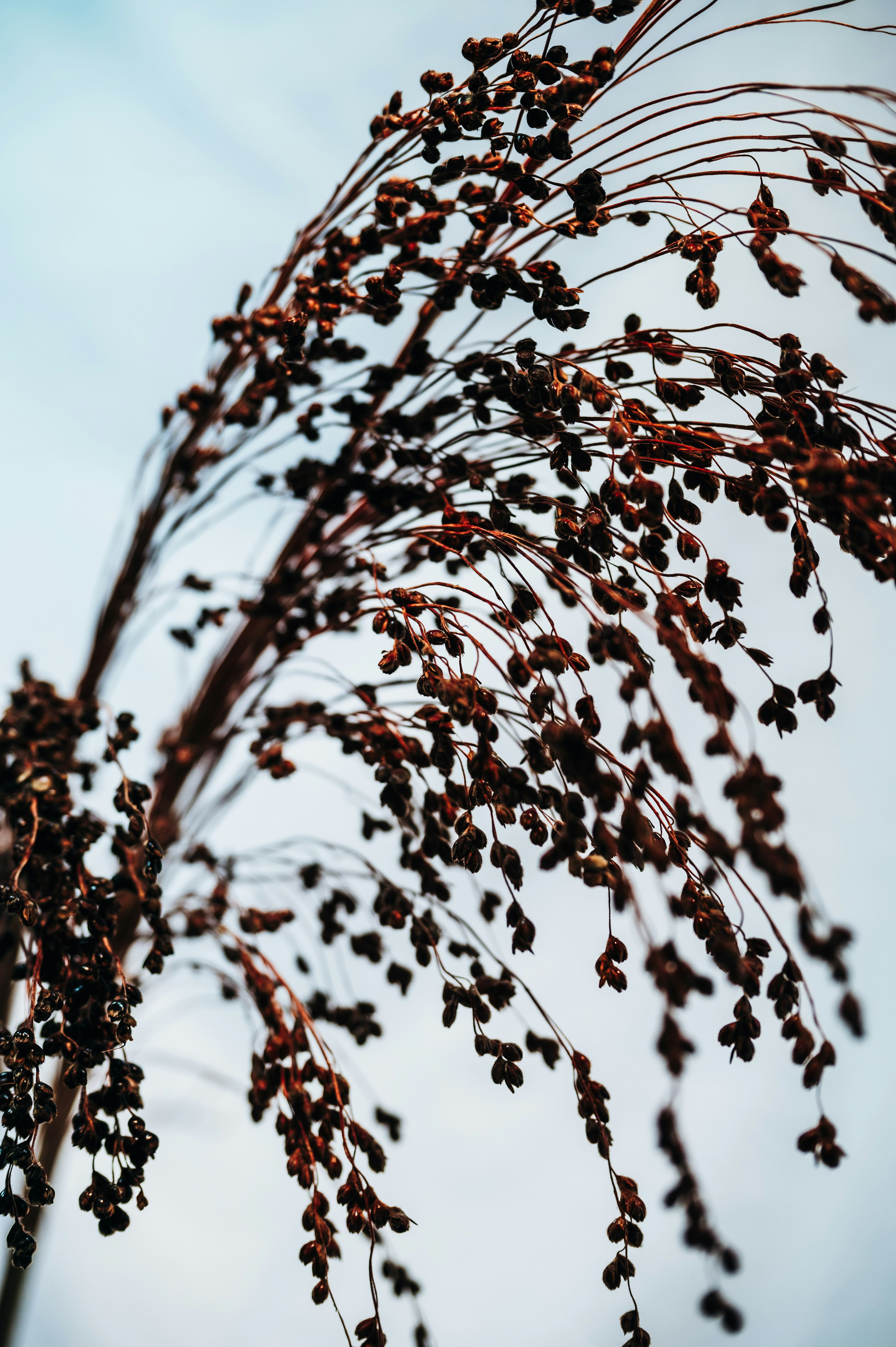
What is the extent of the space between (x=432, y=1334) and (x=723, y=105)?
164 centimetres

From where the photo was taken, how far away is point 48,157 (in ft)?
4.22

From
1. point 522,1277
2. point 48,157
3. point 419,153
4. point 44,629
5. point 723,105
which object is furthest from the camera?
point 44,629

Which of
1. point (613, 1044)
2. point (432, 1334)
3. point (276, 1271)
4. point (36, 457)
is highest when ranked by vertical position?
point (36, 457)

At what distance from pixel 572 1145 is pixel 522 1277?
17cm

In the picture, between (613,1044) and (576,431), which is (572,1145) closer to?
(613,1044)

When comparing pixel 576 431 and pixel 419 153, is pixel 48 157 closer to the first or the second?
pixel 419 153

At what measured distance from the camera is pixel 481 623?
0.56 meters

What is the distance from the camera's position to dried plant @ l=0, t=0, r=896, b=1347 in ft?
1.55

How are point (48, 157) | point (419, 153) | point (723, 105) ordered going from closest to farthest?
point (419, 153) < point (723, 105) < point (48, 157)

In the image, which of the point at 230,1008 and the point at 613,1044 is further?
the point at 230,1008

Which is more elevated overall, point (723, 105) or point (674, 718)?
point (723, 105)

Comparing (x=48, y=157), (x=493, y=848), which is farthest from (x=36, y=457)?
(x=493, y=848)

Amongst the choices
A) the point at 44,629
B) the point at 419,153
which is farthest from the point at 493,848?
the point at 44,629

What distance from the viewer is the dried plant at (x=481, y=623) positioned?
471 mm
